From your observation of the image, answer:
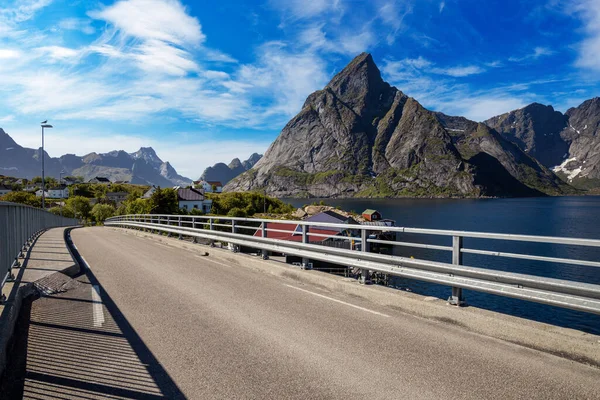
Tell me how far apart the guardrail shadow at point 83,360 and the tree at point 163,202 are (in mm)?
65649

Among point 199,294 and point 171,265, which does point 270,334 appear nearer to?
point 199,294

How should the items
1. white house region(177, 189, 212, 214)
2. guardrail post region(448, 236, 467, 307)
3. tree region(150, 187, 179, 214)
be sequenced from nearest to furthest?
guardrail post region(448, 236, 467, 307) < tree region(150, 187, 179, 214) < white house region(177, 189, 212, 214)

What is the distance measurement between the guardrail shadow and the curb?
15 centimetres

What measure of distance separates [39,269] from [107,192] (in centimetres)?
18082

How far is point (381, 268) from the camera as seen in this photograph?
7.29 metres

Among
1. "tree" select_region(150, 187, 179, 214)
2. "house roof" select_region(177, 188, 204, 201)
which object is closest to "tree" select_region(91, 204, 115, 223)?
"house roof" select_region(177, 188, 204, 201)

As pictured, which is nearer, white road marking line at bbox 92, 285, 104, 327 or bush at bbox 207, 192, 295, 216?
white road marking line at bbox 92, 285, 104, 327

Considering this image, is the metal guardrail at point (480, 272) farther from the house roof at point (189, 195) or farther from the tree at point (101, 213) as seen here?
the house roof at point (189, 195)

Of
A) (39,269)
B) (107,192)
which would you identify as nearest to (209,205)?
(107,192)

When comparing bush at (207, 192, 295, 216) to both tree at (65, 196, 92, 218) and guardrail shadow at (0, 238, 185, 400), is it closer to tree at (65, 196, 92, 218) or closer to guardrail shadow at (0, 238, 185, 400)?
tree at (65, 196, 92, 218)

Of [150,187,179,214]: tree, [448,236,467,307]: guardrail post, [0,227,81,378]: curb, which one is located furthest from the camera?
[150,187,179,214]: tree

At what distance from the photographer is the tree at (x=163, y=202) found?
68944mm

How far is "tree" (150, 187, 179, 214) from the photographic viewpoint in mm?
68944

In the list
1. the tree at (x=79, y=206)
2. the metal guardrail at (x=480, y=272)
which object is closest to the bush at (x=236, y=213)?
the tree at (x=79, y=206)
